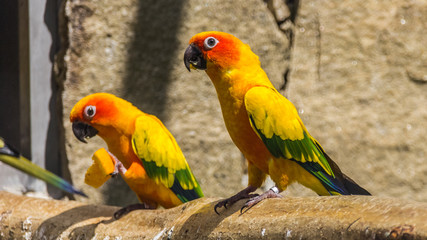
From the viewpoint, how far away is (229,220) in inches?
98.2

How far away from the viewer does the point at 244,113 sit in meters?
2.66

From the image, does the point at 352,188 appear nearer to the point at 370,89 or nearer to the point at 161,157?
the point at 161,157

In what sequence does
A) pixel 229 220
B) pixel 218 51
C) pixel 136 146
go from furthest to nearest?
pixel 136 146 < pixel 218 51 < pixel 229 220

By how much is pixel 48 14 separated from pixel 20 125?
3.25 feet

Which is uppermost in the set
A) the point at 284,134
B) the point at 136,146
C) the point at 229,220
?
the point at 284,134

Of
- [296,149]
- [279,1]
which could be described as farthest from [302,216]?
[279,1]

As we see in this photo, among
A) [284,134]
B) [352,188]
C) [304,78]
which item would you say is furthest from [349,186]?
[304,78]

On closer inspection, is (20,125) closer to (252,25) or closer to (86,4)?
(86,4)

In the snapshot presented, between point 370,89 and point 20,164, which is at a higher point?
point 370,89

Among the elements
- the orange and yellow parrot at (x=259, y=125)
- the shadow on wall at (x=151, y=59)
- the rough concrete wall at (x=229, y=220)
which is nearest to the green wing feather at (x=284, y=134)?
the orange and yellow parrot at (x=259, y=125)

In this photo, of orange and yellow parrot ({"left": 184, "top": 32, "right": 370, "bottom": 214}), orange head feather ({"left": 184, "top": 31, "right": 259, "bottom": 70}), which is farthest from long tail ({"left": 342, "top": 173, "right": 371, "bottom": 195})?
orange head feather ({"left": 184, "top": 31, "right": 259, "bottom": 70})

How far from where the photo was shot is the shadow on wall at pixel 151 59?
14.5 ft

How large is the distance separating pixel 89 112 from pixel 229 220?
1170 mm

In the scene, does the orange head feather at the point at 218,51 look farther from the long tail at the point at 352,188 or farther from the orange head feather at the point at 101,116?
the long tail at the point at 352,188
